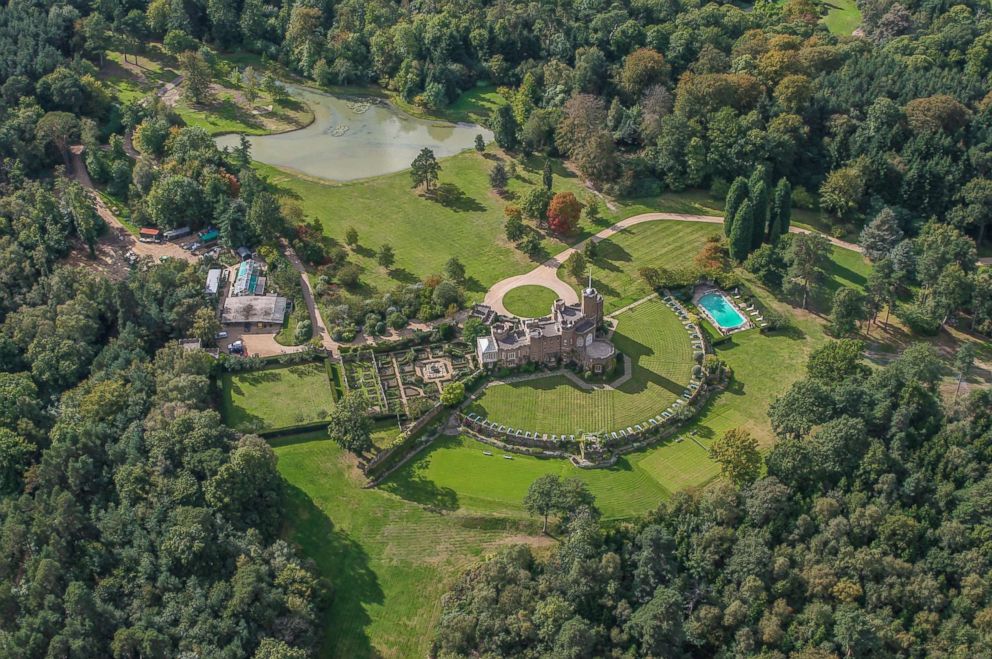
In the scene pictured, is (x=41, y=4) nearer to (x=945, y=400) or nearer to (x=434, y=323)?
(x=434, y=323)

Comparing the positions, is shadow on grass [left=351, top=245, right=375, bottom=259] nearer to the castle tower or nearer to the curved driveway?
the curved driveway

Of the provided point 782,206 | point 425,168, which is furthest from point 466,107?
point 782,206

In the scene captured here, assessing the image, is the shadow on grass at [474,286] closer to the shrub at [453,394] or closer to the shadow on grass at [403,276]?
the shadow on grass at [403,276]

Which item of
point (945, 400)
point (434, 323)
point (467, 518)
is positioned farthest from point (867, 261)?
point (467, 518)

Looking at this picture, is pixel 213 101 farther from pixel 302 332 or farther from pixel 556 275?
pixel 556 275

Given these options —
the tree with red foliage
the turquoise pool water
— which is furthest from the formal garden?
the turquoise pool water

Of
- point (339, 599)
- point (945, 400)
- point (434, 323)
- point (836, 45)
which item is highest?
point (836, 45)
